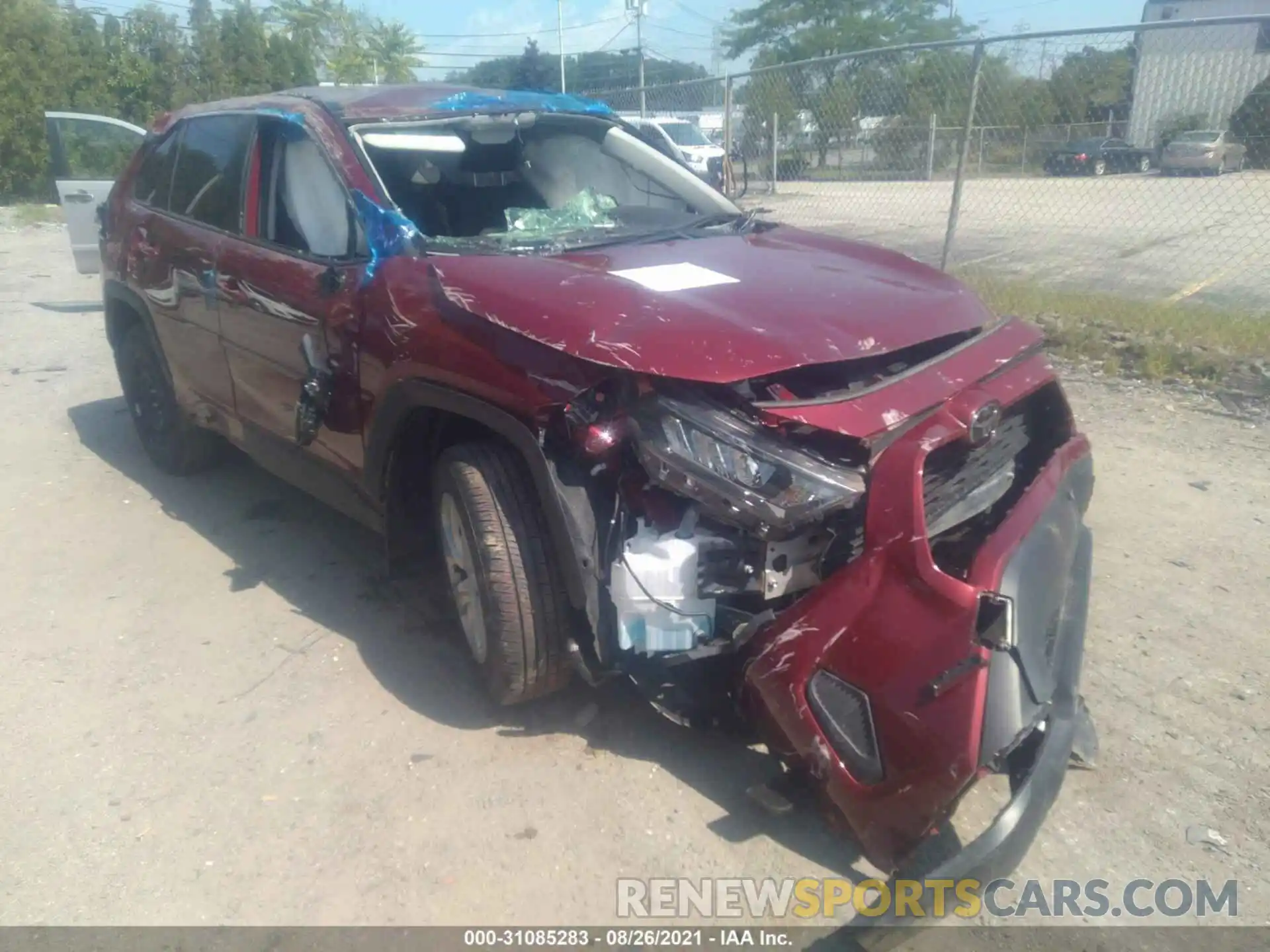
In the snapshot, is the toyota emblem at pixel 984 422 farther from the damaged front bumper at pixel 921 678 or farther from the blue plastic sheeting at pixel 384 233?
the blue plastic sheeting at pixel 384 233

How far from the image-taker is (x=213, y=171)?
4.42 meters

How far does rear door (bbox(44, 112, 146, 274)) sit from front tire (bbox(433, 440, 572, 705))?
6.94 m

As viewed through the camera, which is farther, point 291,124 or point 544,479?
point 291,124

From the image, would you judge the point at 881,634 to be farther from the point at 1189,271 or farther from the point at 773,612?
the point at 1189,271

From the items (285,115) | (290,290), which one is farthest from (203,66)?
(290,290)

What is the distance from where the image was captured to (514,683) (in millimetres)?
2934

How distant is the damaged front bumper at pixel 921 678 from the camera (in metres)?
2.19

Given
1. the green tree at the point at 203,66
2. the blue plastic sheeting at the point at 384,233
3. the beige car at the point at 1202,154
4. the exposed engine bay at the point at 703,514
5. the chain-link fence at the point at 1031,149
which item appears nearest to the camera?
the exposed engine bay at the point at 703,514

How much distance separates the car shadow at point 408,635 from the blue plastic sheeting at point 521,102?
1.92 m

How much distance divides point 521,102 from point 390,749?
2666 millimetres

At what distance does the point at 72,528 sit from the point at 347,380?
2287mm

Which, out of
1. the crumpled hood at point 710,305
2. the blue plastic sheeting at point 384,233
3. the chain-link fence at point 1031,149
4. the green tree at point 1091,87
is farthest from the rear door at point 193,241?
the green tree at point 1091,87

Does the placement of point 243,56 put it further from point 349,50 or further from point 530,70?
point 349,50

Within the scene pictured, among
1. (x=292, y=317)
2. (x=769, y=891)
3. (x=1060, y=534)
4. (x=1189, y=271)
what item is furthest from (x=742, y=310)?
(x=1189, y=271)
